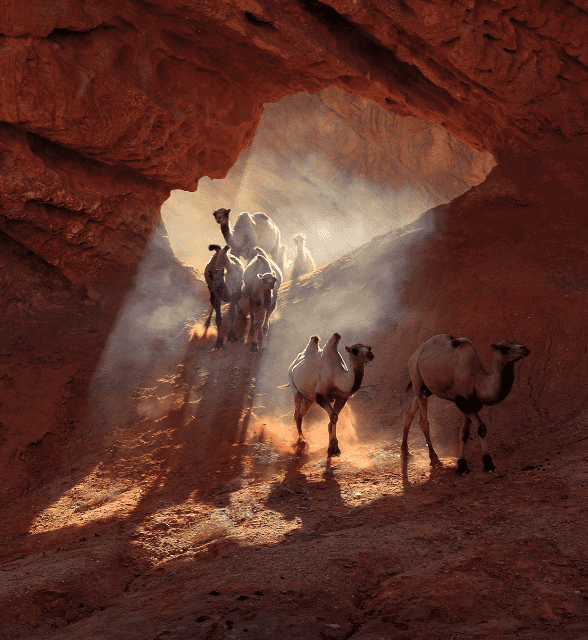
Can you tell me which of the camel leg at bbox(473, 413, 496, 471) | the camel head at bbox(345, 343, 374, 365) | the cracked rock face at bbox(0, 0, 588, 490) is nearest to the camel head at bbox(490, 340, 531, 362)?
the camel leg at bbox(473, 413, 496, 471)

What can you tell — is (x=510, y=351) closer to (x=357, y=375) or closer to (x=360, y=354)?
(x=360, y=354)

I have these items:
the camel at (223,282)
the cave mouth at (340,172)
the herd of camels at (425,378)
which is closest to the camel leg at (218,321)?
the camel at (223,282)

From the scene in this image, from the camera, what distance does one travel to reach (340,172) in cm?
2745

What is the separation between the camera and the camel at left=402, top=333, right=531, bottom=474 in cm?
608

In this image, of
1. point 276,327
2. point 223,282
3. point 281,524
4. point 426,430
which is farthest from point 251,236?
point 281,524

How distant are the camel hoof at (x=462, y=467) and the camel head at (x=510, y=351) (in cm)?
129

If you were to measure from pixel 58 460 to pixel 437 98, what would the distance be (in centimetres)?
1123

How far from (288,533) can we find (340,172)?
24.2 meters

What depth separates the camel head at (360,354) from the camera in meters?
6.63

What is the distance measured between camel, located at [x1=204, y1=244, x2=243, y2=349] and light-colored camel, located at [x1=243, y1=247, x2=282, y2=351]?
8.3 inches

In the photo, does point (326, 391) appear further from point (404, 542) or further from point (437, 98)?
point (437, 98)

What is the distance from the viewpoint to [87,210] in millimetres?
11680

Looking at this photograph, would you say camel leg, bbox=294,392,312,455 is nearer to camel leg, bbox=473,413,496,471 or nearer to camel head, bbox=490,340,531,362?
camel leg, bbox=473,413,496,471

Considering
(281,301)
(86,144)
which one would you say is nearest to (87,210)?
(86,144)
